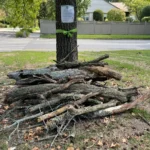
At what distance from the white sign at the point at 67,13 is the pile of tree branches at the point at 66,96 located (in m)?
1.04

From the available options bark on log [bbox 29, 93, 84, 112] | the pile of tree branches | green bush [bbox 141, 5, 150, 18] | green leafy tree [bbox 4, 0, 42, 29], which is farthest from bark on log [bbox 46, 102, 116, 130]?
green bush [bbox 141, 5, 150, 18]

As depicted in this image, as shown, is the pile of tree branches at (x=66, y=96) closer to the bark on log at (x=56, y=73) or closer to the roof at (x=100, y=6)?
the bark on log at (x=56, y=73)

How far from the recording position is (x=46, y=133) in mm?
3268

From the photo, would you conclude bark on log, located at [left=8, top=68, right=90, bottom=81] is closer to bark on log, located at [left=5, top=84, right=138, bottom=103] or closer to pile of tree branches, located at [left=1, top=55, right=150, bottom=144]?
pile of tree branches, located at [left=1, top=55, right=150, bottom=144]

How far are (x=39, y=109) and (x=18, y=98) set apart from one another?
590 millimetres

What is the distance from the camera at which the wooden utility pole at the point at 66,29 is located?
474 cm

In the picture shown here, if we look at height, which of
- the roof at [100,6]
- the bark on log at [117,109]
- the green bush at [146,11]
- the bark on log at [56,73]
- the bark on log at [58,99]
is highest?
the roof at [100,6]

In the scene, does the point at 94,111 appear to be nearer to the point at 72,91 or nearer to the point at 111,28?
the point at 72,91

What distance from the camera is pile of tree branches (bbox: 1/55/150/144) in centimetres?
340

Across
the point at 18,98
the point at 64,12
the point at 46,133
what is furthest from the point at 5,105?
the point at 64,12

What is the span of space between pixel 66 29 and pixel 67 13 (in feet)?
1.03

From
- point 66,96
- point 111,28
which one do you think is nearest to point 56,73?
point 66,96

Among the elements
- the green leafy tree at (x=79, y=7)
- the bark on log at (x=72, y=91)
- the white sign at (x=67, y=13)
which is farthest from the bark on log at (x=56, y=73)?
the green leafy tree at (x=79, y=7)

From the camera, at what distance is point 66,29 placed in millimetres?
4879
